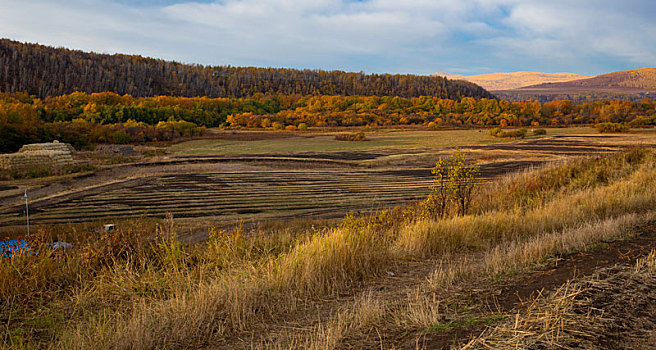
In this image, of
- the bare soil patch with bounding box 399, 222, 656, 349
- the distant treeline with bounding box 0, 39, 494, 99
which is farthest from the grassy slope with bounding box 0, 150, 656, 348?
the distant treeline with bounding box 0, 39, 494, 99

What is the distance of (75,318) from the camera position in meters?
4.41

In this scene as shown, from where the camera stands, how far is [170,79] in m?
154

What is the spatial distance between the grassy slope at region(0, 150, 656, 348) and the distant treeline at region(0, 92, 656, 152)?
4064 centimetres

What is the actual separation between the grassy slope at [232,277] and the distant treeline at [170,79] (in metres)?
134

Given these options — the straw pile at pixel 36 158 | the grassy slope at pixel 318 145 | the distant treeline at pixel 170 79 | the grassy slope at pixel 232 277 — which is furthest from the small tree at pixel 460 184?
the distant treeline at pixel 170 79

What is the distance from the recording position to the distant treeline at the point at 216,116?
48312 millimetres

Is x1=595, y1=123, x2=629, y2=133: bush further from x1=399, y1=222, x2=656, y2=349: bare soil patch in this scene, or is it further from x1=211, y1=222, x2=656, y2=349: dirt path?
x1=211, y1=222, x2=656, y2=349: dirt path

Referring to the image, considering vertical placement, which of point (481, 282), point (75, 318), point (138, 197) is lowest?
point (138, 197)

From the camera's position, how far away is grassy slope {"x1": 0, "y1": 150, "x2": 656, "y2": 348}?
3.74 meters

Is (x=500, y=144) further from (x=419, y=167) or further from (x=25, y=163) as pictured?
(x=25, y=163)

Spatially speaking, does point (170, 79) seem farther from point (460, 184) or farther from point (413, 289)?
point (413, 289)

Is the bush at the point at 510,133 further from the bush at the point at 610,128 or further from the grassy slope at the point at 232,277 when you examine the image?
the grassy slope at the point at 232,277

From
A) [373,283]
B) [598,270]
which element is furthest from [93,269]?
[598,270]

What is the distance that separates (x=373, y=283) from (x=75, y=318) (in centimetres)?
317
